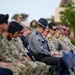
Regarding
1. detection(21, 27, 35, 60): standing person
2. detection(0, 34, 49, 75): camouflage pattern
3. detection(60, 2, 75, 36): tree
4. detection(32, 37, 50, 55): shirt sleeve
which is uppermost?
detection(0, 34, 49, 75): camouflage pattern

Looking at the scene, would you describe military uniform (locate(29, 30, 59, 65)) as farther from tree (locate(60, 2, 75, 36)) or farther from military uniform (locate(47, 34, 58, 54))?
tree (locate(60, 2, 75, 36))

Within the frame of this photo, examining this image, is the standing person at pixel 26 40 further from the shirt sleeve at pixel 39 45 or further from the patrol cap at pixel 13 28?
the patrol cap at pixel 13 28

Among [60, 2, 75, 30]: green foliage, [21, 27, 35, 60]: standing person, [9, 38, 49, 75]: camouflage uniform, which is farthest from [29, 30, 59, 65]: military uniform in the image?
[60, 2, 75, 30]: green foliage

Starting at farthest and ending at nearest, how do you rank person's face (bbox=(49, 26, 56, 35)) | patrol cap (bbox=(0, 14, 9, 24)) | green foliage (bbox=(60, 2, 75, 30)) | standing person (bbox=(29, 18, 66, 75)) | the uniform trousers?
1. green foliage (bbox=(60, 2, 75, 30))
2. person's face (bbox=(49, 26, 56, 35))
3. standing person (bbox=(29, 18, 66, 75))
4. the uniform trousers
5. patrol cap (bbox=(0, 14, 9, 24))

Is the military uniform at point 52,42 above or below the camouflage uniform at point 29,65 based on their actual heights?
below

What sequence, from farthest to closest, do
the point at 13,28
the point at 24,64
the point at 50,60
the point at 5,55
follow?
the point at 50,60
the point at 13,28
the point at 5,55
the point at 24,64

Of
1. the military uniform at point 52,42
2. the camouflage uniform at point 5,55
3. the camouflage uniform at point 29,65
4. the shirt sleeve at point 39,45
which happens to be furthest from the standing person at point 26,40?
the camouflage uniform at point 5,55

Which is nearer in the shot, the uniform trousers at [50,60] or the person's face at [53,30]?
the uniform trousers at [50,60]

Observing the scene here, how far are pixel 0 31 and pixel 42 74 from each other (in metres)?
1.18

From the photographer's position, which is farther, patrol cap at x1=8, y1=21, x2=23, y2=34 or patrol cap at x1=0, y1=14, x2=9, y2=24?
patrol cap at x1=8, y1=21, x2=23, y2=34

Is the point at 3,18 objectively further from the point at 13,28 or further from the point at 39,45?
the point at 39,45

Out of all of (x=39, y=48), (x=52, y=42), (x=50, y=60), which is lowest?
(x=52, y=42)

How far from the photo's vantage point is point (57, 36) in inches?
512

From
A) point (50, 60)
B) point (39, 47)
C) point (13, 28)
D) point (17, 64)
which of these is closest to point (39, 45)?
point (39, 47)
